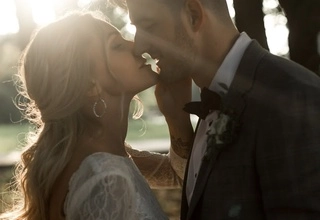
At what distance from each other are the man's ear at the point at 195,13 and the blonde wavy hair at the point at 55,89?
70 centimetres

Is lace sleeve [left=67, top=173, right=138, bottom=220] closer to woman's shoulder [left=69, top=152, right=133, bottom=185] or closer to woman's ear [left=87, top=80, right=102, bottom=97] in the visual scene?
woman's shoulder [left=69, top=152, right=133, bottom=185]

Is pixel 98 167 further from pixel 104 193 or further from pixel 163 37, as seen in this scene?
pixel 163 37

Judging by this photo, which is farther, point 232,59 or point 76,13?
point 76,13

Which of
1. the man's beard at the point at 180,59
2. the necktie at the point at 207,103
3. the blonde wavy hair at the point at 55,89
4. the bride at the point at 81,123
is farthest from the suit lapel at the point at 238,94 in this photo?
the blonde wavy hair at the point at 55,89

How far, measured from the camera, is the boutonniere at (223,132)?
11.7ft

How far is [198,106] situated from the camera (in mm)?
4008

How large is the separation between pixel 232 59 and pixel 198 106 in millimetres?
352

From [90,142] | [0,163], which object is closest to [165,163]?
[90,142]

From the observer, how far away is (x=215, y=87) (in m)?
3.86

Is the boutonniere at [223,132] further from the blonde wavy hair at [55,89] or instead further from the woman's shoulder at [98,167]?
the blonde wavy hair at [55,89]

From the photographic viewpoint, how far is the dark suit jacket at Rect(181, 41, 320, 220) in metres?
3.35

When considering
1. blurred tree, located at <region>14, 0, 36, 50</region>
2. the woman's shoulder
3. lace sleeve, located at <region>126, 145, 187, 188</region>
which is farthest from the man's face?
blurred tree, located at <region>14, 0, 36, 50</region>

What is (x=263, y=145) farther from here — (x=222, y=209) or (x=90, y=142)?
(x=90, y=142)

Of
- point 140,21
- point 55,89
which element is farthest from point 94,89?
point 140,21
